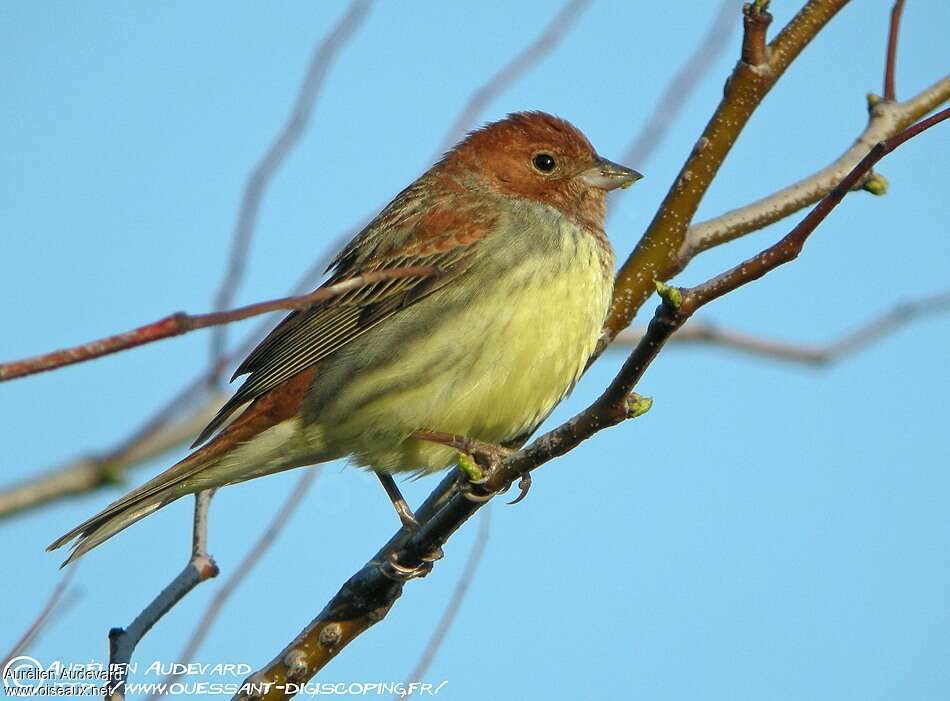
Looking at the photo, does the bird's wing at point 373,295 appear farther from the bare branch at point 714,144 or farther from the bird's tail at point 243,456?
the bare branch at point 714,144

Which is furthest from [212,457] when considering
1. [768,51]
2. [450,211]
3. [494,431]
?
[768,51]

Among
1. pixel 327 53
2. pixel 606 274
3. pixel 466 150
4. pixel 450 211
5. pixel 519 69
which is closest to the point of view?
pixel 327 53

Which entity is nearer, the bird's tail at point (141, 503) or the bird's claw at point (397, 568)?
the bird's claw at point (397, 568)

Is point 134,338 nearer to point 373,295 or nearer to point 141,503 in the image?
point 141,503

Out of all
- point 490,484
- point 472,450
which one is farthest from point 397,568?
point 472,450

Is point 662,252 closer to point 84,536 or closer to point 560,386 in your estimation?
point 560,386

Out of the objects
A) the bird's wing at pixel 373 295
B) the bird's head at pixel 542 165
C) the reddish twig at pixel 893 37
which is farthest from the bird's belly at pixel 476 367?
the reddish twig at pixel 893 37
